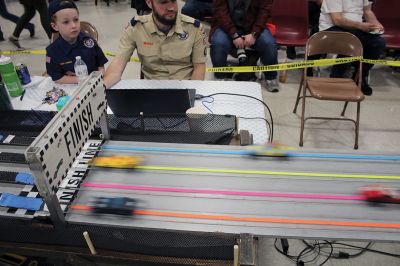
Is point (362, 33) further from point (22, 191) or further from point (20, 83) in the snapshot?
point (22, 191)

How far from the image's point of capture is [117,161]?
2.78 feet

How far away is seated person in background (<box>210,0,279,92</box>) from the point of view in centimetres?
311

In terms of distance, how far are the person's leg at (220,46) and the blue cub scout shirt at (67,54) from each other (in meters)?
1.35

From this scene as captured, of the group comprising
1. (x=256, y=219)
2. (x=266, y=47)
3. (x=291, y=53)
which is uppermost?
(x=256, y=219)

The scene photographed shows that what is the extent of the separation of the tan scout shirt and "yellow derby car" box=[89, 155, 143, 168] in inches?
53.1

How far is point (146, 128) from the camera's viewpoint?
1.04 m

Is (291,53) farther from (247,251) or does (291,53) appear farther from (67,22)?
(247,251)

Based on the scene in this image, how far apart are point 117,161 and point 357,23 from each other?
3066mm

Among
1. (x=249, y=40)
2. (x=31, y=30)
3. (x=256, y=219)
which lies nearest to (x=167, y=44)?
(x=249, y=40)

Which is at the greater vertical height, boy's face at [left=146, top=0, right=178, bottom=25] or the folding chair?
boy's face at [left=146, top=0, right=178, bottom=25]

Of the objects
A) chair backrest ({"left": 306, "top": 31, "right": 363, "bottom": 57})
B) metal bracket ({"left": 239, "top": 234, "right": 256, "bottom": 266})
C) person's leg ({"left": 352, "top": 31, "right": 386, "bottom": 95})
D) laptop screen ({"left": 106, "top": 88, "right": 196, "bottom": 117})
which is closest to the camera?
metal bracket ({"left": 239, "top": 234, "right": 256, "bottom": 266})

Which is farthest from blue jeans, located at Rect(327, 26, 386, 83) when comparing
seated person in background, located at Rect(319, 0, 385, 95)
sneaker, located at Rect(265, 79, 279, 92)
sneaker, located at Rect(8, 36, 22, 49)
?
sneaker, located at Rect(8, 36, 22, 49)

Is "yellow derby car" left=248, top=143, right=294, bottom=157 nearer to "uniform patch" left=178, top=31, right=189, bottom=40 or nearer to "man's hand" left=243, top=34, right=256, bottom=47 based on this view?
"uniform patch" left=178, top=31, right=189, bottom=40

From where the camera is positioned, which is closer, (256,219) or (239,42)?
(256,219)
